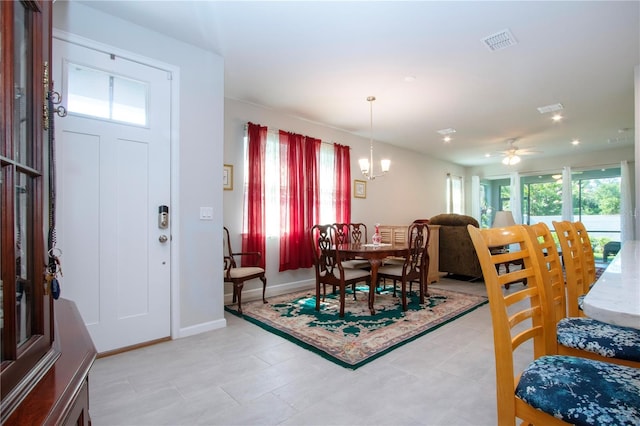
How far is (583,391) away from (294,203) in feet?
13.1

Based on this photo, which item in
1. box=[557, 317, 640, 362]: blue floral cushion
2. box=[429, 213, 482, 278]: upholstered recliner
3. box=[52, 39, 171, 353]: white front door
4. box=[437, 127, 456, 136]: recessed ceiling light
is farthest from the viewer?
box=[437, 127, 456, 136]: recessed ceiling light

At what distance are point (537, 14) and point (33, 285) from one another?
10.9 feet

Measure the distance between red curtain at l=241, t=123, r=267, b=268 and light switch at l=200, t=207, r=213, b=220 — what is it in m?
1.18

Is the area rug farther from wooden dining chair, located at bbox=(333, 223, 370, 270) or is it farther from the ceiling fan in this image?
the ceiling fan

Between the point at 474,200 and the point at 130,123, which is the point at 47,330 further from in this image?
the point at 474,200

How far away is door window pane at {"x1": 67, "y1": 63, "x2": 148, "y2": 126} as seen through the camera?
7.73 ft

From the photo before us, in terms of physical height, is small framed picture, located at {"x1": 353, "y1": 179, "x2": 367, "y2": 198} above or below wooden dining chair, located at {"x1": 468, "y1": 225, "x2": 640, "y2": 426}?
above

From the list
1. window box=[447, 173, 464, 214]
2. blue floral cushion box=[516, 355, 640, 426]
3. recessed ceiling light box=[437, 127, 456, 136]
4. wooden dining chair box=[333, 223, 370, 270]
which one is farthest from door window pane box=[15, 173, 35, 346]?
window box=[447, 173, 464, 214]

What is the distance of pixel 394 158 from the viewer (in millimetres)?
6762

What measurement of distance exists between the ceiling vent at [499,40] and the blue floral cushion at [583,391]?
103 inches

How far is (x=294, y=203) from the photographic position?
185 inches

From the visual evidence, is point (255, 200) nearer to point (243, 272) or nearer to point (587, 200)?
point (243, 272)

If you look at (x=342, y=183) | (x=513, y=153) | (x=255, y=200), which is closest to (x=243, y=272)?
Answer: (x=255, y=200)

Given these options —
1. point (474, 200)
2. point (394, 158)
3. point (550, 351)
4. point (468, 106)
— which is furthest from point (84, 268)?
point (474, 200)
